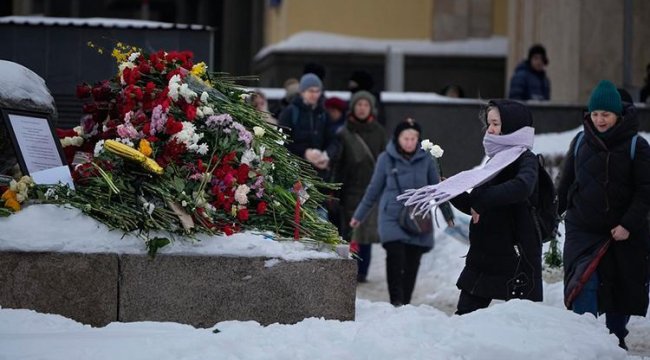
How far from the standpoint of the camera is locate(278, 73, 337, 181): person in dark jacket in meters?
13.9

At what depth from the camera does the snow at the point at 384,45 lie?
83.6 feet

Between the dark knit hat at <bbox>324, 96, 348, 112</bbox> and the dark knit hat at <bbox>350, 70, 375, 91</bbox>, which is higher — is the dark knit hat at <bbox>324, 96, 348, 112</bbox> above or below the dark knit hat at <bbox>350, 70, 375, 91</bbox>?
below

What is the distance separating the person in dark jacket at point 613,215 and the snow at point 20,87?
312cm

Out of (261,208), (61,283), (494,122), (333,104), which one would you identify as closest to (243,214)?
(261,208)

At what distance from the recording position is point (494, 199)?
821 centimetres

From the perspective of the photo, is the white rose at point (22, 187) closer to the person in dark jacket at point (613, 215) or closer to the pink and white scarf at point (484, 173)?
the pink and white scarf at point (484, 173)

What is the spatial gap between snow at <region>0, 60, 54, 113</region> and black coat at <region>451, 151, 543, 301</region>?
2.33 meters

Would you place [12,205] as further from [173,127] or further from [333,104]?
[333,104]

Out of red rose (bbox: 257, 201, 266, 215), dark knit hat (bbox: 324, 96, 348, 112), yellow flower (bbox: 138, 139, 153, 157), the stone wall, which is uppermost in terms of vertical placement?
dark knit hat (bbox: 324, 96, 348, 112)

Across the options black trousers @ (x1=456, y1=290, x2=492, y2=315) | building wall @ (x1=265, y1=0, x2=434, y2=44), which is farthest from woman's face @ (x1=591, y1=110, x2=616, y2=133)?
building wall @ (x1=265, y1=0, x2=434, y2=44)

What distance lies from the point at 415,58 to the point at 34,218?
1865cm

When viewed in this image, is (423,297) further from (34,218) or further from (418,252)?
(34,218)

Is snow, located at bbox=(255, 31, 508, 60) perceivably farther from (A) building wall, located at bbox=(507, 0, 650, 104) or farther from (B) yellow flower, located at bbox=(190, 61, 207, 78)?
(B) yellow flower, located at bbox=(190, 61, 207, 78)

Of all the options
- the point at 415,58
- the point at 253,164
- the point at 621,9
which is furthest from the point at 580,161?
the point at 415,58
